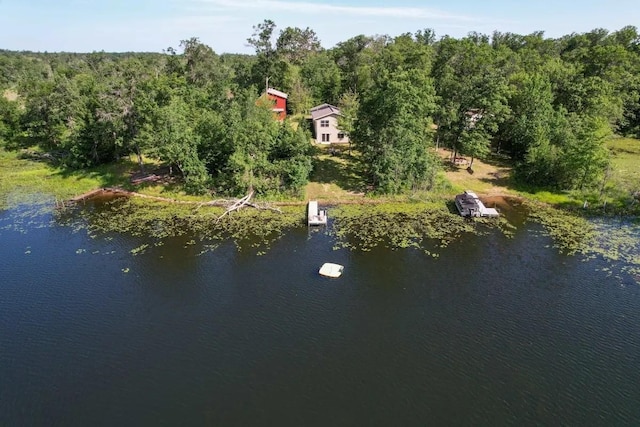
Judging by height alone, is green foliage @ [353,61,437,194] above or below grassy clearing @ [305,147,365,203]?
above

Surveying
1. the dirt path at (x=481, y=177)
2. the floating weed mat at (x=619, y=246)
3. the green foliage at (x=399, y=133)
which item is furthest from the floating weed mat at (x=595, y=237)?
the green foliage at (x=399, y=133)

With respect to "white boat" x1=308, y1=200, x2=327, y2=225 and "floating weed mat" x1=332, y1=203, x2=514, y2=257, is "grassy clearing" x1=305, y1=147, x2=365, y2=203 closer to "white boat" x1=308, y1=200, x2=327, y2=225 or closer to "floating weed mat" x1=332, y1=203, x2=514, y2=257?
"floating weed mat" x1=332, y1=203, x2=514, y2=257

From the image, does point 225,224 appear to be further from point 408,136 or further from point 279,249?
point 408,136

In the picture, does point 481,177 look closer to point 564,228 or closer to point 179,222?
point 564,228

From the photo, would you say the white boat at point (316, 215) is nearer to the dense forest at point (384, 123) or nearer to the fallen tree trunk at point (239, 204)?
the dense forest at point (384, 123)

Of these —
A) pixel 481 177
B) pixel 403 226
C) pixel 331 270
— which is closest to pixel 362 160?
pixel 481 177

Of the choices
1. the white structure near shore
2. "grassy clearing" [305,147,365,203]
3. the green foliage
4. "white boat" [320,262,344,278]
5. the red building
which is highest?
the red building

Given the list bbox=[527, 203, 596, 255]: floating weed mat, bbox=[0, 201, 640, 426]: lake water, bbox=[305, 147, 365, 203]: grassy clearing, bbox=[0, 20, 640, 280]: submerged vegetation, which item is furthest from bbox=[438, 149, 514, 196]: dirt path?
bbox=[0, 201, 640, 426]: lake water
